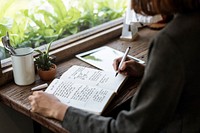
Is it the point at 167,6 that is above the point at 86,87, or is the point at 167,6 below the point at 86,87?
above

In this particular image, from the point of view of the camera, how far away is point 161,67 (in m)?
0.80

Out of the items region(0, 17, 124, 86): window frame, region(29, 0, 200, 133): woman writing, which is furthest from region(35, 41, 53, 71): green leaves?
region(29, 0, 200, 133): woman writing

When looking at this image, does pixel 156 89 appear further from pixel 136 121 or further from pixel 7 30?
pixel 7 30

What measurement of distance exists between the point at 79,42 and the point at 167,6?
85cm

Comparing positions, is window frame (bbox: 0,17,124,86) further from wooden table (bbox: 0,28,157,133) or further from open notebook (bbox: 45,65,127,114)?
open notebook (bbox: 45,65,127,114)

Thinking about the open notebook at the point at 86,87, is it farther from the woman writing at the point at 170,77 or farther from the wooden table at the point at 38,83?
the woman writing at the point at 170,77

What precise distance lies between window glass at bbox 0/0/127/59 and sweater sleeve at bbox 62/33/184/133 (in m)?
0.79

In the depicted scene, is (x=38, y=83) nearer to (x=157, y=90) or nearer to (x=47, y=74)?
(x=47, y=74)

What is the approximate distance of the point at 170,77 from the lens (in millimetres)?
801

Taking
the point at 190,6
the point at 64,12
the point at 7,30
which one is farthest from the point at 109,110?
the point at 64,12

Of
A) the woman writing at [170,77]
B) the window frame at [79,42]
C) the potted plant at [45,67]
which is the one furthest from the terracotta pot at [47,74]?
the woman writing at [170,77]

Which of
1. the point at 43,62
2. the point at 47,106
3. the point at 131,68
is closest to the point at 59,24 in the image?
the point at 43,62

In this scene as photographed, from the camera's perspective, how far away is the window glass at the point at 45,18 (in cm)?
144

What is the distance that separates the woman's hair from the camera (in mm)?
809
